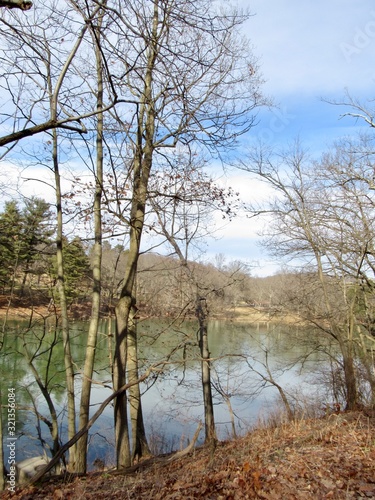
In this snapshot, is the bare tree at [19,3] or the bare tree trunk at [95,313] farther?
the bare tree trunk at [95,313]

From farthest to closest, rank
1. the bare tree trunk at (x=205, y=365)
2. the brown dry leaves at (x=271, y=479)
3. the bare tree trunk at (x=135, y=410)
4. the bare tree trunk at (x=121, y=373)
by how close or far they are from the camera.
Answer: the bare tree trunk at (x=205, y=365)
the bare tree trunk at (x=135, y=410)
the bare tree trunk at (x=121, y=373)
the brown dry leaves at (x=271, y=479)

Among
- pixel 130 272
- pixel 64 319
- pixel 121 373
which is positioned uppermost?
pixel 130 272

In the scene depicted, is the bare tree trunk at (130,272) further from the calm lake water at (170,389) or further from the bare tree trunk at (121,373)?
the calm lake water at (170,389)

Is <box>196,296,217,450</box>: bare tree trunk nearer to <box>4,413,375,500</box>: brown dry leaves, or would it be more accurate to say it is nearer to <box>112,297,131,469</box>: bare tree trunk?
<box>112,297,131,469</box>: bare tree trunk

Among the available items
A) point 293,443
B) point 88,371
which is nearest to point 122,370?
point 88,371

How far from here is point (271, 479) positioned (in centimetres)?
353

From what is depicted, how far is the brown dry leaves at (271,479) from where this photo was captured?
3295 millimetres

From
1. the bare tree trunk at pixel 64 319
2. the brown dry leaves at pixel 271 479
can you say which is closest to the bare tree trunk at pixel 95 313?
the bare tree trunk at pixel 64 319

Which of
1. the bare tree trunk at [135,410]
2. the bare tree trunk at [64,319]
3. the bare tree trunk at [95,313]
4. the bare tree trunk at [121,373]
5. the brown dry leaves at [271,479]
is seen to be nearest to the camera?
the brown dry leaves at [271,479]

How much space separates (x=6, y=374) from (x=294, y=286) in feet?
30.0

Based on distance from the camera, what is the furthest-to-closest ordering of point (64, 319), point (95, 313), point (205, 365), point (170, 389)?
point (170, 389) → point (205, 365) → point (64, 319) → point (95, 313)

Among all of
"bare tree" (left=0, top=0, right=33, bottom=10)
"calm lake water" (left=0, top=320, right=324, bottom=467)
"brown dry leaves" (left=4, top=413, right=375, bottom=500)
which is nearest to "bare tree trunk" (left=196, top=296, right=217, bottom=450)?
"calm lake water" (left=0, top=320, right=324, bottom=467)

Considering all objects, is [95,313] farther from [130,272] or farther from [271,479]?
[271,479]

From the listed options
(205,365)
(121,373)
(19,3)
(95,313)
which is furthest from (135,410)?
(19,3)
